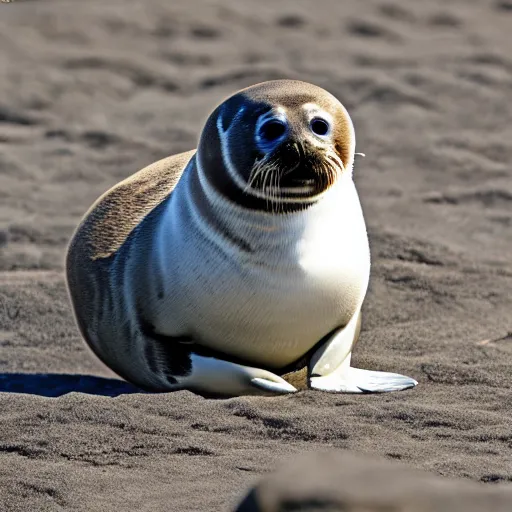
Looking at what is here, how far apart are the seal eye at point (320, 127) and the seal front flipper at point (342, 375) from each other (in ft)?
2.88

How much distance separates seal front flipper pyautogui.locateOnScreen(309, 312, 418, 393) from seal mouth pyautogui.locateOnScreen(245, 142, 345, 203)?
0.66 metres

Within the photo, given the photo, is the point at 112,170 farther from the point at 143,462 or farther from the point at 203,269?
the point at 143,462

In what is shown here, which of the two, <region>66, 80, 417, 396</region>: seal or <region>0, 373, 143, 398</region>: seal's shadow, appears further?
<region>0, 373, 143, 398</region>: seal's shadow

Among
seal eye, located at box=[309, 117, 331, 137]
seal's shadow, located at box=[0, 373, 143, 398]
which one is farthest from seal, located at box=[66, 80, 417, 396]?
seal's shadow, located at box=[0, 373, 143, 398]

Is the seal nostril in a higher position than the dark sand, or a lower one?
higher

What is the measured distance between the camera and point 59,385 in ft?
19.2

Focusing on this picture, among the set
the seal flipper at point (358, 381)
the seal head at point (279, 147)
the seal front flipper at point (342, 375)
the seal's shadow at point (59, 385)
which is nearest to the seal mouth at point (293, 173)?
the seal head at point (279, 147)

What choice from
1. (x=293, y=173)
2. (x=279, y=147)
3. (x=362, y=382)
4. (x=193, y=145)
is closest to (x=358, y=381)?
(x=362, y=382)

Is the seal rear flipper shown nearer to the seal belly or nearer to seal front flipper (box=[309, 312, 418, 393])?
seal front flipper (box=[309, 312, 418, 393])

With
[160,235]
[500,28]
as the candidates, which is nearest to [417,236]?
[160,235]

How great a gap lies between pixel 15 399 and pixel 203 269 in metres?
0.96

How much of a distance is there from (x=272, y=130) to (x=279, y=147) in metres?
0.08

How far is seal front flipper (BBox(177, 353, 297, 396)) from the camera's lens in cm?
527

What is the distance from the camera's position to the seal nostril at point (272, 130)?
499cm
